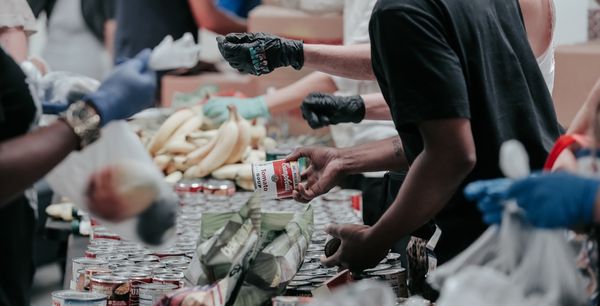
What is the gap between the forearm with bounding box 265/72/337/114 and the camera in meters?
4.57

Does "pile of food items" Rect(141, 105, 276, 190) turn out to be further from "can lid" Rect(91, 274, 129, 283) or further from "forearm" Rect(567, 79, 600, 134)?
"forearm" Rect(567, 79, 600, 134)

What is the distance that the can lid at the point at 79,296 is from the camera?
7.57 feet

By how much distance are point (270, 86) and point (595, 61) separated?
6.39 feet

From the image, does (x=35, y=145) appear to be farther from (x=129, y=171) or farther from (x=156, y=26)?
(x=156, y=26)

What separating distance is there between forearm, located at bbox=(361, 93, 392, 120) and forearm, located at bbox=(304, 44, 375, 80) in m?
0.23

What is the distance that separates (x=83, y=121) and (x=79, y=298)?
555mm

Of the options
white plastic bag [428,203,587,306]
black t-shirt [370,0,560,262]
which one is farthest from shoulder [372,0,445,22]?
white plastic bag [428,203,587,306]

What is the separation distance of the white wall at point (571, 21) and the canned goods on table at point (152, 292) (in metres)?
2.07

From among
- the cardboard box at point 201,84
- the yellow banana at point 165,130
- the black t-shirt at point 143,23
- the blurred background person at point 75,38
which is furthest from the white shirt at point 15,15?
the black t-shirt at point 143,23

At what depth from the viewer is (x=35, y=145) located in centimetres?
186

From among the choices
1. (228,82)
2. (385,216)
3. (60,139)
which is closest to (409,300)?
(385,216)

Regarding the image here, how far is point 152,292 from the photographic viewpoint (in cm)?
239

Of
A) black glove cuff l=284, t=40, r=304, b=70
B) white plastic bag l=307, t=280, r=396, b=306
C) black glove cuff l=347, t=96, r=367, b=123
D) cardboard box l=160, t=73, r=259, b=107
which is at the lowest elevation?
cardboard box l=160, t=73, r=259, b=107

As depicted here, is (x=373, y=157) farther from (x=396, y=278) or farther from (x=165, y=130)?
(x=165, y=130)
